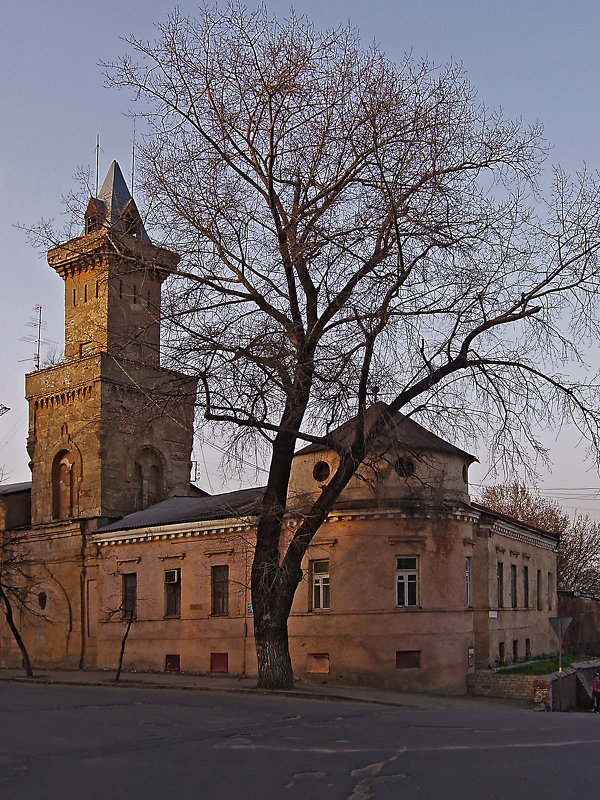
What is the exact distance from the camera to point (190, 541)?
3262 cm

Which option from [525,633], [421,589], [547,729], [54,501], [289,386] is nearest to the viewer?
[547,729]

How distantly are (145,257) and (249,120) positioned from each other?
394 cm

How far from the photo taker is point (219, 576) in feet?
105

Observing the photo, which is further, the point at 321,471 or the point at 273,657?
the point at 321,471

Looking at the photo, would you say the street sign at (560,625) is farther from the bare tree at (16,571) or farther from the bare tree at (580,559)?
the bare tree at (580,559)

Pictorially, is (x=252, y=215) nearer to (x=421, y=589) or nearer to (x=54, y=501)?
(x=421, y=589)

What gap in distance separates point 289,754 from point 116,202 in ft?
100

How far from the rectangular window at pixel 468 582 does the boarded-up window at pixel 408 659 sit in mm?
2780

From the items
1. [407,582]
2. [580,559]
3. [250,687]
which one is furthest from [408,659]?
[580,559]

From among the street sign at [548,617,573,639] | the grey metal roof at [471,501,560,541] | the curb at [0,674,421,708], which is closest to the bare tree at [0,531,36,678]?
the curb at [0,674,421,708]

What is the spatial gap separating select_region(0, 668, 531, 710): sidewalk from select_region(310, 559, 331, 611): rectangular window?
238 centimetres

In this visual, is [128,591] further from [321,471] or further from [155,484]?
[321,471]

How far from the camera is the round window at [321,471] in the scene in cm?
2931

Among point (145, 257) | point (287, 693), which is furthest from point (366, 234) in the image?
point (287, 693)
